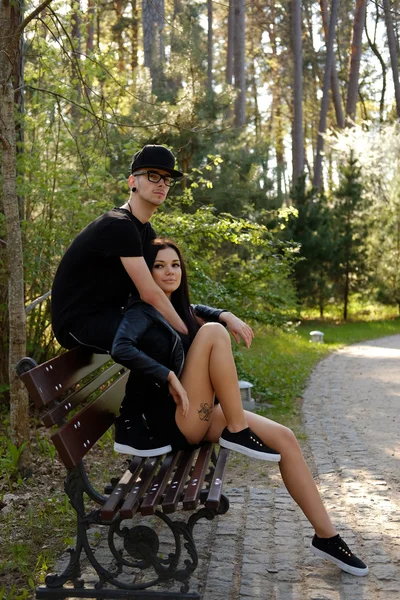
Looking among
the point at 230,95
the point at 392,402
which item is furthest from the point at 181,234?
the point at 230,95

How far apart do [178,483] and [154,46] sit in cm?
1486

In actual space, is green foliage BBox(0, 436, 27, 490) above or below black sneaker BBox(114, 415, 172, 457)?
below

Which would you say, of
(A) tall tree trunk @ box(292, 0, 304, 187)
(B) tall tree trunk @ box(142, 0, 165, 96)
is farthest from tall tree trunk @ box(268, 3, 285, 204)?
(B) tall tree trunk @ box(142, 0, 165, 96)

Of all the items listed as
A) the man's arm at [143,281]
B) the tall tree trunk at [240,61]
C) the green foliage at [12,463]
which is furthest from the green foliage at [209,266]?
the tall tree trunk at [240,61]

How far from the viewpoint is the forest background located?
6457 mm

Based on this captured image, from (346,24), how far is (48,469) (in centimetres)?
3134

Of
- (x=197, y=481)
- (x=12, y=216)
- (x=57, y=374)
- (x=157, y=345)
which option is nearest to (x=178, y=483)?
(x=197, y=481)

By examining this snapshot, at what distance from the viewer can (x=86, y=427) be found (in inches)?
140

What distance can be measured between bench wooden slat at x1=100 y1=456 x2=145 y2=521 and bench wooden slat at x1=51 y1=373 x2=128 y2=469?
0.21 metres

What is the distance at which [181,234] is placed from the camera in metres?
7.64

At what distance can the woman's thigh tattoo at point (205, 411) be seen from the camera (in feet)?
12.0

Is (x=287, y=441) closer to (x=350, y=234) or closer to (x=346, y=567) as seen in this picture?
(x=346, y=567)

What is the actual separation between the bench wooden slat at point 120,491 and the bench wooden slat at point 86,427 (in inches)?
8.3

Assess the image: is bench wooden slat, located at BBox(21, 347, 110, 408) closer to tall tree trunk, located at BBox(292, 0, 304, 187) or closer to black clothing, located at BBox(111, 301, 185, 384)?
black clothing, located at BBox(111, 301, 185, 384)
